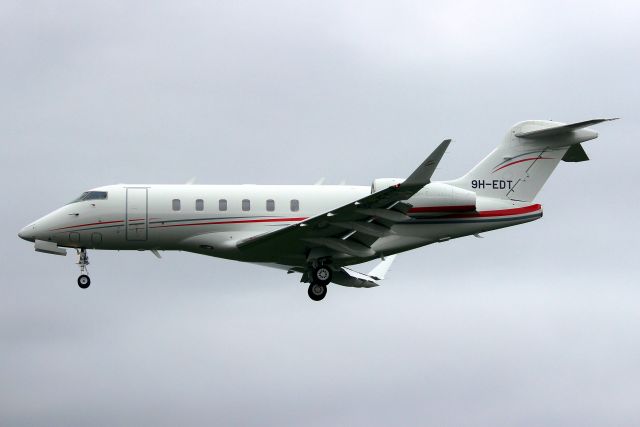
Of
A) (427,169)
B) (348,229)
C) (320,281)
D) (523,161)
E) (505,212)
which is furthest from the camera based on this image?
(523,161)

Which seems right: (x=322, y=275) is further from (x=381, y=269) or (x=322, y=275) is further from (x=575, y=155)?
(x=575, y=155)

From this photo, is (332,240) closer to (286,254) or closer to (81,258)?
(286,254)

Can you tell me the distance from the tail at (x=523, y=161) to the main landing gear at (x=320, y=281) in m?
5.06

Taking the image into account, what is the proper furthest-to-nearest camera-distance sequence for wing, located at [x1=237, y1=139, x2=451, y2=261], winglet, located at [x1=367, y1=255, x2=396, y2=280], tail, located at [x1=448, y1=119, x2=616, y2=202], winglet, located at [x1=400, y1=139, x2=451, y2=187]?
winglet, located at [x1=367, y1=255, x2=396, y2=280], tail, located at [x1=448, y1=119, x2=616, y2=202], wing, located at [x1=237, y1=139, x2=451, y2=261], winglet, located at [x1=400, y1=139, x2=451, y2=187]

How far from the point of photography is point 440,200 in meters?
36.5

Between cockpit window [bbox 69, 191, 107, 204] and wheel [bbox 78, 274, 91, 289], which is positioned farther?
wheel [bbox 78, 274, 91, 289]

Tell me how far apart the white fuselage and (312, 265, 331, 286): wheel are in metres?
0.52

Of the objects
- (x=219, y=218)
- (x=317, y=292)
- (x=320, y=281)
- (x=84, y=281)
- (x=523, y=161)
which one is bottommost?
(x=317, y=292)

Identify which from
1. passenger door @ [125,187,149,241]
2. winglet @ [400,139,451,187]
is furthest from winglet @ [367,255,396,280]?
winglet @ [400,139,451,187]

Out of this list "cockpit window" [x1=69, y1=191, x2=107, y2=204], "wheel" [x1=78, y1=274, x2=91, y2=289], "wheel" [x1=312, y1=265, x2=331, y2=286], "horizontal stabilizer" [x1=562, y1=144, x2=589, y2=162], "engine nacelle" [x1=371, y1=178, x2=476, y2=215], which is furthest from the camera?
"horizontal stabilizer" [x1=562, y1=144, x2=589, y2=162]

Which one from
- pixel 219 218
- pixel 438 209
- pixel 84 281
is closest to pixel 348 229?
pixel 438 209

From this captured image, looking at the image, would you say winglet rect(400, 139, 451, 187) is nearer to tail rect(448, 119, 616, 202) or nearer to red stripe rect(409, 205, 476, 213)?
red stripe rect(409, 205, 476, 213)

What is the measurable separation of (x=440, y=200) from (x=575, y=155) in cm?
494

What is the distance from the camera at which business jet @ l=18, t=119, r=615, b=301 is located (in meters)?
36.5
